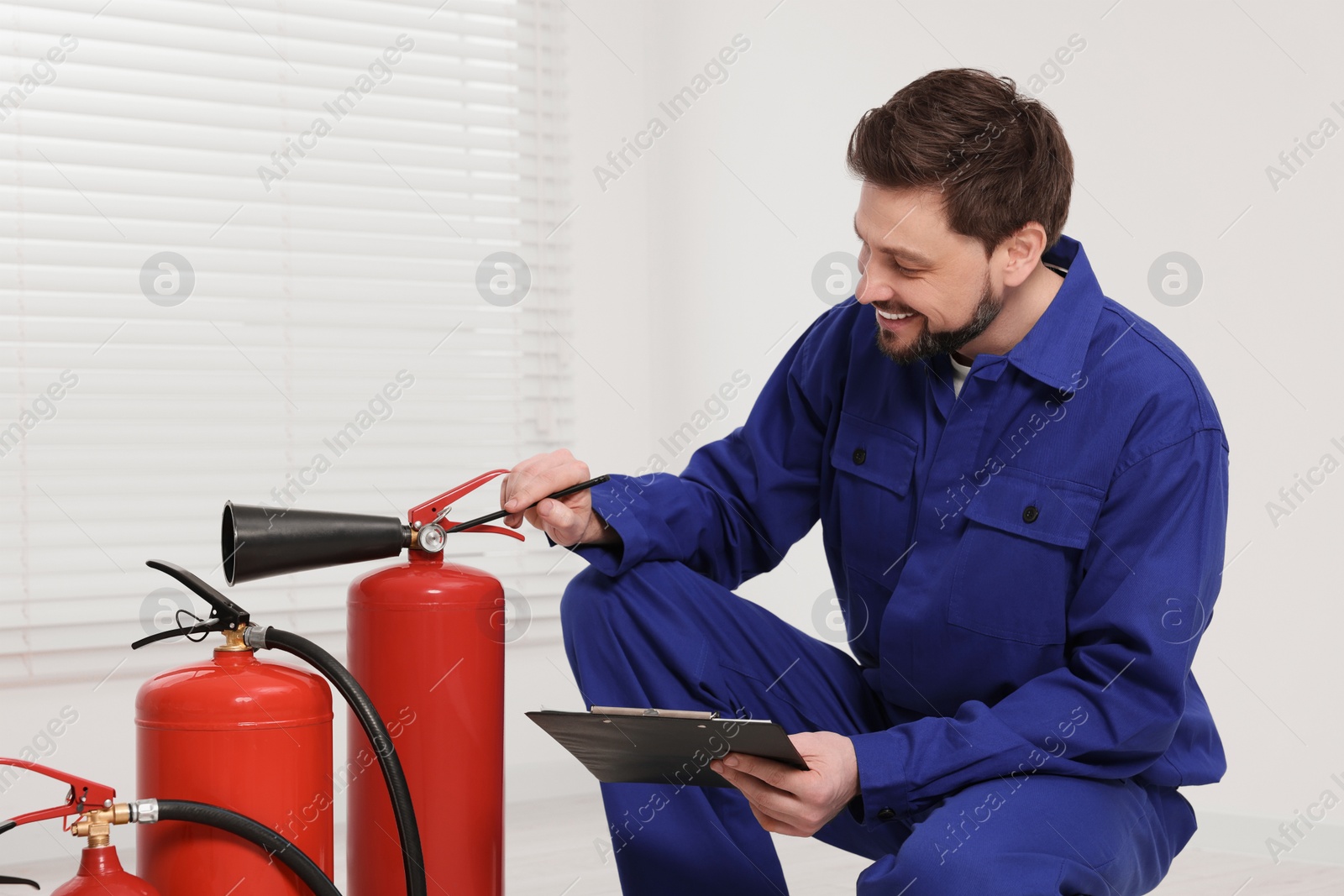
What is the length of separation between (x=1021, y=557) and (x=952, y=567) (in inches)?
3.6

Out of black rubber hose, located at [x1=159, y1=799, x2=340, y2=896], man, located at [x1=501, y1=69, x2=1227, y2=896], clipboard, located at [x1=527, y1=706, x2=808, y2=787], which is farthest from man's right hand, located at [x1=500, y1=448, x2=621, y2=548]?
black rubber hose, located at [x1=159, y1=799, x2=340, y2=896]

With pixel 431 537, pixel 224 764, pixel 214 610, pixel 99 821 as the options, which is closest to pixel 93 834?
pixel 99 821

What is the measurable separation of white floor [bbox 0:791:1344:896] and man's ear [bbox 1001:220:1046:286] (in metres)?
1.12

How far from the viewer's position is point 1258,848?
234 centimetres

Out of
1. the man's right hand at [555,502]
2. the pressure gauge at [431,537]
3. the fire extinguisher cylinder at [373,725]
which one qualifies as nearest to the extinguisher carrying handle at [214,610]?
the fire extinguisher cylinder at [373,725]

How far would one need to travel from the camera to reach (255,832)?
4.22 ft

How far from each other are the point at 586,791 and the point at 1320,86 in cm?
230

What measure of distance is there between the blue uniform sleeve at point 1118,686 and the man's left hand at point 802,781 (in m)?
0.03

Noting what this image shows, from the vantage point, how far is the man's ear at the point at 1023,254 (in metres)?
1.65

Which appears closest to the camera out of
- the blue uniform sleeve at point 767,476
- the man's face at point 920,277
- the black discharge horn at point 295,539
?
the black discharge horn at point 295,539

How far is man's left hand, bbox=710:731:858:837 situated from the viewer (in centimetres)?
136

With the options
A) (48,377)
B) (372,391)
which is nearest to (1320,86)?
(372,391)

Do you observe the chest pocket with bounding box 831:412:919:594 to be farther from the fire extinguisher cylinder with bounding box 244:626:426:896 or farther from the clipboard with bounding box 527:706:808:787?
the fire extinguisher cylinder with bounding box 244:626:426:896

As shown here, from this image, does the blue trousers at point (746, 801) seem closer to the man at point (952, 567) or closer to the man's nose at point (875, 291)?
the man at point (952, 567)
